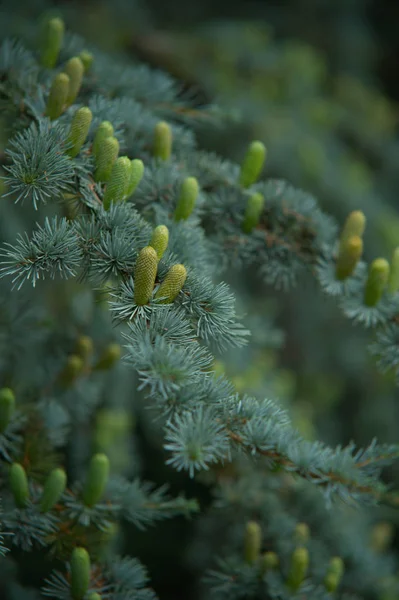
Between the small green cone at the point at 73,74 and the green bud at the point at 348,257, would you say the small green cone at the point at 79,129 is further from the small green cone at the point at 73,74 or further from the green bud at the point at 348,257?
the green bud at the point at 348,257

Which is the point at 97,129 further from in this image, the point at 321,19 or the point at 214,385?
the point at 321,19

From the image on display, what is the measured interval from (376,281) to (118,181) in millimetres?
309

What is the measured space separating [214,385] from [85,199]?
22cm

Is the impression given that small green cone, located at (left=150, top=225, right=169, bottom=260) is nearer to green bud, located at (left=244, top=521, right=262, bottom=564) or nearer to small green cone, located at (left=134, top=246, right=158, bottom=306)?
small green cone, located at (left=134, top=246, right=158, bottom=306)

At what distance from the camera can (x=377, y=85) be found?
185 cm

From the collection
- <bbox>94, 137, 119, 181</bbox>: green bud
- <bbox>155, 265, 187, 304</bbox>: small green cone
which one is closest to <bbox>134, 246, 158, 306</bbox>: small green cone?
<bbox>155, 265, 187, 304</bbox>: small green cone

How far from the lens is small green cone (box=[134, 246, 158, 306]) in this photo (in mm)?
508

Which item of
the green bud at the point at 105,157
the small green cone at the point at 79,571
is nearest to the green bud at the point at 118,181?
the green bud at the point at 105,157

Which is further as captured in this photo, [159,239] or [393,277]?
[393,277]

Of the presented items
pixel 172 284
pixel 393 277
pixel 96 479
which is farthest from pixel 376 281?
pixel 96 479

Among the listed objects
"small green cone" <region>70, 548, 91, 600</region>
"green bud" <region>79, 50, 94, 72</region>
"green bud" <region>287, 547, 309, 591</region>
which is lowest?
"small green cone" <region>70, 548, 91, 600</region>

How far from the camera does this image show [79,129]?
23.3 inches

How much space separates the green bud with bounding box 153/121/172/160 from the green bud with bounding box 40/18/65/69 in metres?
0.16

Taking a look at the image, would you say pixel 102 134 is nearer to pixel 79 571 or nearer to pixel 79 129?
pixel 79 129
